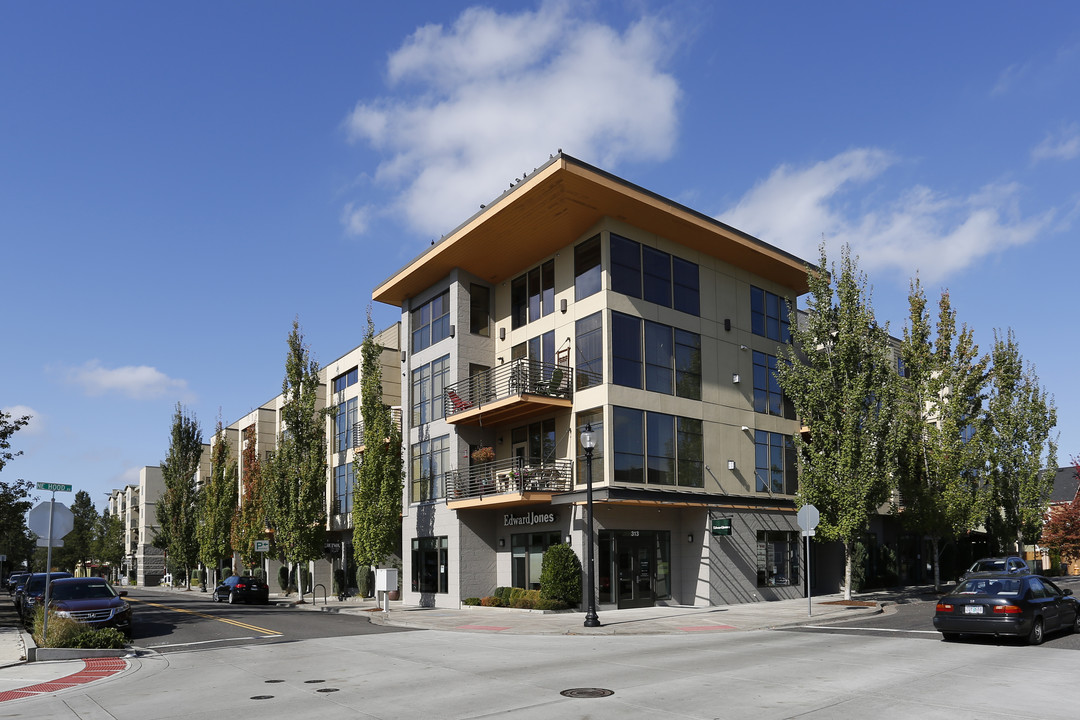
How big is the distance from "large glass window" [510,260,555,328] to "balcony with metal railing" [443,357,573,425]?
1.99 meters

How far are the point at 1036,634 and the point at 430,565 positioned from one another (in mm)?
23438

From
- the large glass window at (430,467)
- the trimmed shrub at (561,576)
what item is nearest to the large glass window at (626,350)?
the trimmed shrub at (561,576)

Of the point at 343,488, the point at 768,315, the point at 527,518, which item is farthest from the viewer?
the point at 343,488

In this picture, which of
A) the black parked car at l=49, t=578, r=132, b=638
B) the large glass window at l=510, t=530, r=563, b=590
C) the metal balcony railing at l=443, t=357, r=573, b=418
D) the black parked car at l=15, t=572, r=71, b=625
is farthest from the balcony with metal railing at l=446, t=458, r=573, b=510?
the black parked car at l=15, t=572, r=71, b=625

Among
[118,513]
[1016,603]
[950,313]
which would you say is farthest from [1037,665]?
[118,513]

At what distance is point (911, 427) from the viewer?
1264 inches

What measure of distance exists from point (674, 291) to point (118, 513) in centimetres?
11245

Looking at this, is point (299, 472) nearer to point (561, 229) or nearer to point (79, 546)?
point (561, 229)

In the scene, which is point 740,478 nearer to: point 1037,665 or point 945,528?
point 945,528

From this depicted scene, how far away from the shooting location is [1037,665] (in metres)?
13.7

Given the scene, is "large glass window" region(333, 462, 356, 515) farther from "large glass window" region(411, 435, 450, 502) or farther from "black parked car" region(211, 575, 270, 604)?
"large glass window" region(411, 435, 450, 502)

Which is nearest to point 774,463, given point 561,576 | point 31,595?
point 561,576

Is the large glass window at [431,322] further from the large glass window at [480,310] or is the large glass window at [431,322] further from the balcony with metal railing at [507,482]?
the balcony with metal railing at [507,482]

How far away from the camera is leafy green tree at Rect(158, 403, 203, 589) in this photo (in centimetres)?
6400
